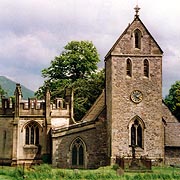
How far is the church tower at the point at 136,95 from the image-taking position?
37062mm

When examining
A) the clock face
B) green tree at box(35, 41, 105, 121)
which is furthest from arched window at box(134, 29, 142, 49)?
green tree at box(35, 41, 105, 121)

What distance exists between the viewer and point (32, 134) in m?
43.1

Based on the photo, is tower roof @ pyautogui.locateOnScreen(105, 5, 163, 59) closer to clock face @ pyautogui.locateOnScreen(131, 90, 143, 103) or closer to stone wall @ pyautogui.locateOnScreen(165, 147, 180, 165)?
clock face @ pyautogui.locateOnScreen(131, 90, 143, 103)

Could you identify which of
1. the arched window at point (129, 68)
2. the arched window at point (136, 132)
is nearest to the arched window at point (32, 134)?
the arched window at point (136, 132)

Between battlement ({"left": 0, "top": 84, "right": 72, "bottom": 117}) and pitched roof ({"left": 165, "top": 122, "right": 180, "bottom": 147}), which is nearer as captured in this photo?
pitched roof ({"left": 165, "top": 122, "right": 180, "bottom": 147})

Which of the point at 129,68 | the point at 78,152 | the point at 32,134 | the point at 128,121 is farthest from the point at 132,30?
the point at 32,134

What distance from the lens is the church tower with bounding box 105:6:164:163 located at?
1459 inches

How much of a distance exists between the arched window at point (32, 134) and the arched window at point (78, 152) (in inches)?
223

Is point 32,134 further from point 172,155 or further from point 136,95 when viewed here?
point 172,155

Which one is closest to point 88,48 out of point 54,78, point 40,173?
point 54,78

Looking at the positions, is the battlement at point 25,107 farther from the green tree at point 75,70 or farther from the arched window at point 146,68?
the green tree at point 75,70

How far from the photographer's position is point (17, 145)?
42.2 metres

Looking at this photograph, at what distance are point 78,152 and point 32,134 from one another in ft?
21.0

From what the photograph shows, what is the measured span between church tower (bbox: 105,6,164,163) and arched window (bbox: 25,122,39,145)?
873 centimetres
